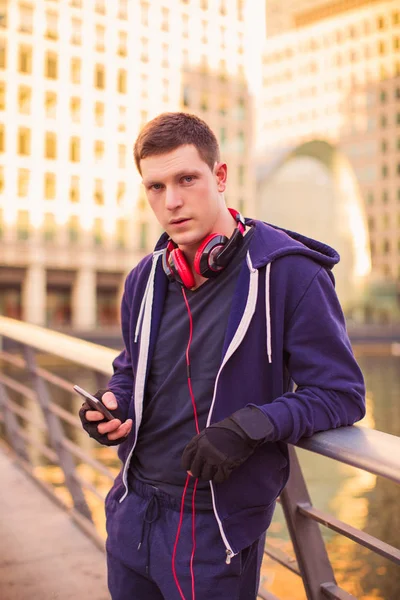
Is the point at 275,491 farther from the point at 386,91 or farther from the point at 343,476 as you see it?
the point at 386,91

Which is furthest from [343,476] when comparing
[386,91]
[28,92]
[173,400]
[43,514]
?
[386,91]

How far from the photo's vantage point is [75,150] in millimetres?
47406

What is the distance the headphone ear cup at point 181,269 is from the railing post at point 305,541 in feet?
1.72

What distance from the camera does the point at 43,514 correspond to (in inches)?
140

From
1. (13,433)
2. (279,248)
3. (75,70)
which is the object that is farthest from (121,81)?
(279,248)

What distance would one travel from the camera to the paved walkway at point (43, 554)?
2785 mm

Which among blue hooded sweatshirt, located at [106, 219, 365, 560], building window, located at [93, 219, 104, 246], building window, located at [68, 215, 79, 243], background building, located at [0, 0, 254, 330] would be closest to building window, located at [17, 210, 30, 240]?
background building, located at [0, 0, 254, 330]

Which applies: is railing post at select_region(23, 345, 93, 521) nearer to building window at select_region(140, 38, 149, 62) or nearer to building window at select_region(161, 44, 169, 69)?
building window at select_region(140, 38, 149, 62)

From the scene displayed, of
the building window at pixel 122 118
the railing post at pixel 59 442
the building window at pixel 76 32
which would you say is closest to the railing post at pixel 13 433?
the railing post at pixel 59 442

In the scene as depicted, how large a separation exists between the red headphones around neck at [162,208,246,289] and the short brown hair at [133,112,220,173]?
0.19m

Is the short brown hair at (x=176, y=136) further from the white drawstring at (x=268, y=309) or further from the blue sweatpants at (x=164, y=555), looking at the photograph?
the blue sweatpants at (x=164, y=555)

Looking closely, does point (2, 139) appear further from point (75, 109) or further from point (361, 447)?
point (361, 447)

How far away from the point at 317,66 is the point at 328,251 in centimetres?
9697

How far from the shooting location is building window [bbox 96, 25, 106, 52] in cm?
4947
